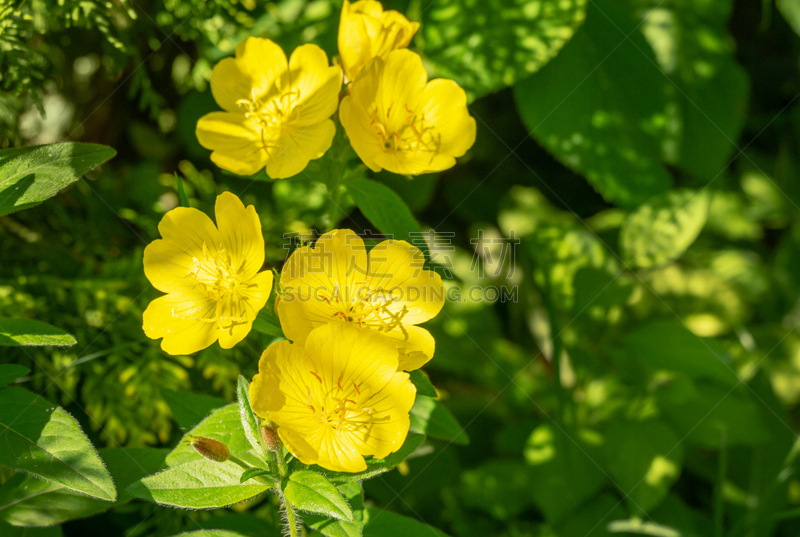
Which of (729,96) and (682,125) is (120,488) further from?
(729,96)

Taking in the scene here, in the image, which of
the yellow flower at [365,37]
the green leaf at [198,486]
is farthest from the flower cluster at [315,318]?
the yellow flower at [365,37]

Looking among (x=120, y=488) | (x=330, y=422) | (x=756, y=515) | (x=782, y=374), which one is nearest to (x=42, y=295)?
(x=120, y=488)

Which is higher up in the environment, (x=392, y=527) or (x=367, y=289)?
(x=367, y=289)

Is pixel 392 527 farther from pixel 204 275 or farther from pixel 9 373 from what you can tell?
pixel 9 373

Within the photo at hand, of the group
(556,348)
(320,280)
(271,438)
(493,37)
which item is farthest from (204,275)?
(493,37)

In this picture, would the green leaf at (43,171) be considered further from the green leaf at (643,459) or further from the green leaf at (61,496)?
the green leaf at (643,459)
